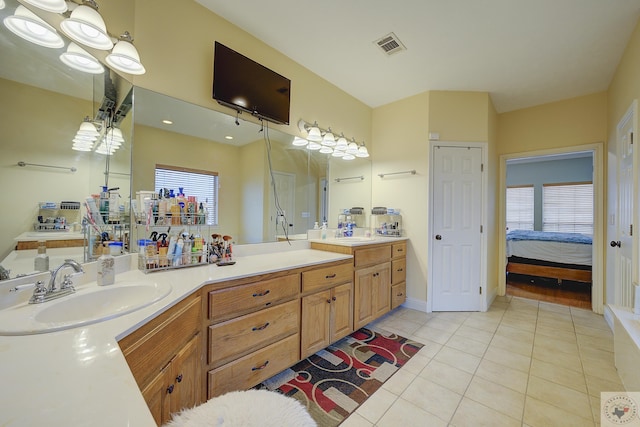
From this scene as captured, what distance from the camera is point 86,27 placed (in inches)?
47.9

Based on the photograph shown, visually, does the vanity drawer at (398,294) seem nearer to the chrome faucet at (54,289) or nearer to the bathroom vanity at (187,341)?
the bathroom vanity at (187,341)

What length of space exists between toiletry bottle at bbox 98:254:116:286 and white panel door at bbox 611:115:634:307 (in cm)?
366

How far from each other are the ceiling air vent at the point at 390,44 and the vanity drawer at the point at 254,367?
2.55 meters

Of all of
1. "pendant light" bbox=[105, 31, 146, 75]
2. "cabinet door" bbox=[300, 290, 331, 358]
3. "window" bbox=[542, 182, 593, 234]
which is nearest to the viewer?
"pendant light" bbox=[105, 31, 146, 75]

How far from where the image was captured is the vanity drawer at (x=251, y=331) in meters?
1.38

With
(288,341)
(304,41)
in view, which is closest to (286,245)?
(288,341)

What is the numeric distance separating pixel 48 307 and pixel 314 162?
2.33 meters

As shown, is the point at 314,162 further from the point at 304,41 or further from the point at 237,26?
the point at 237,26

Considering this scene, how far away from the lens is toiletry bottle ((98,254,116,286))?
1214 millimetres

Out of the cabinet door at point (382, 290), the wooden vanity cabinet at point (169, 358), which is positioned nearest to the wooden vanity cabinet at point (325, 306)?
the cabinet door at point (382, 290)

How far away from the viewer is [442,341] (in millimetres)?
2334

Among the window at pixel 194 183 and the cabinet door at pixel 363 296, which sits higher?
the window at pixel 194 183

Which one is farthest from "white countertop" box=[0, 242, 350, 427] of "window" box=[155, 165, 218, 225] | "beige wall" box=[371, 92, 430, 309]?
"beige wall" box=[371, 92, 430, 309]

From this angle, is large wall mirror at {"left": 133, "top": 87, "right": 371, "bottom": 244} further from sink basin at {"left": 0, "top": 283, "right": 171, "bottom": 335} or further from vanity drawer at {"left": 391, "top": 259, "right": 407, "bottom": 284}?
vanity drawer at {"left": 391, "top": 259, "right": 407, "bottom": 284}
